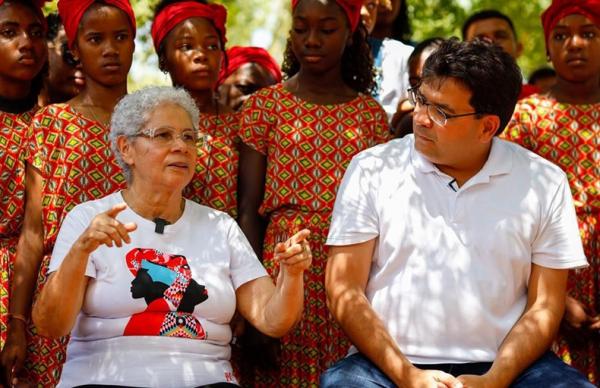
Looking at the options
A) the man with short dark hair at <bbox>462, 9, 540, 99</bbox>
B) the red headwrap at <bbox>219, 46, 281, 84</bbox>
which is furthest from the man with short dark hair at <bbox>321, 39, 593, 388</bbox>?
the man with short dark hair at <bbox>462, 9, 540, 99</bbox>

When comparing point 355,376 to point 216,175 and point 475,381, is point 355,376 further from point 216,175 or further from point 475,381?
point 216,175

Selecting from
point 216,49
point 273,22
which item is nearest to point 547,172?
point 216,49

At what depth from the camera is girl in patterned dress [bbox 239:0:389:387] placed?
5.62m

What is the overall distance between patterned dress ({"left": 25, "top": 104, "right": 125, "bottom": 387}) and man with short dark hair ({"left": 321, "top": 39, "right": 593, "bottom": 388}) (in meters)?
1.31

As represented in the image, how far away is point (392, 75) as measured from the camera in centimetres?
708

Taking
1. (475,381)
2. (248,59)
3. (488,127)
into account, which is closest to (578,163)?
(488,127)

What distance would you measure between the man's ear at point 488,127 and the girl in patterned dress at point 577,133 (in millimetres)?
928

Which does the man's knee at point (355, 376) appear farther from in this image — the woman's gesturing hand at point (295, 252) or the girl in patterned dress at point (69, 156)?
the girl in patterned dress at point (69, 156)

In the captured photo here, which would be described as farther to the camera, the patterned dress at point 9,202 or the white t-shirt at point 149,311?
the patterned dress at point 9,202

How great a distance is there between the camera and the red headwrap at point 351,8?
605cm

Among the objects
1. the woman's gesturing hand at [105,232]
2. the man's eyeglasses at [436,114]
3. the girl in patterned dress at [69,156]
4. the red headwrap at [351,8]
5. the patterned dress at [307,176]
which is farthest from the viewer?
the red headwrap at [351,8]

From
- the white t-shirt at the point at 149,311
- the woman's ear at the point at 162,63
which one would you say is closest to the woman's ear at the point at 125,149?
the white t-shirt at the point at 149,311

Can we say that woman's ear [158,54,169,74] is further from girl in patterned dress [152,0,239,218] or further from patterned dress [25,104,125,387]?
patterned dress [25,104,125,387]

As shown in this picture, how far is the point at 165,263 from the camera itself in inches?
189
